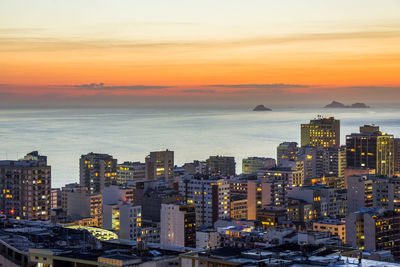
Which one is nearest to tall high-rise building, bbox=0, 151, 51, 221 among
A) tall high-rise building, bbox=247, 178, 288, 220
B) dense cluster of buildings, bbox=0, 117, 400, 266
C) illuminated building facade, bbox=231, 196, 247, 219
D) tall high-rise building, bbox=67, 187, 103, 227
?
dense cluster of buildings, bbox=0, 117, 400, 266

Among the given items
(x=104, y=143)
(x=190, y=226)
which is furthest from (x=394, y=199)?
(x=104, y=143)

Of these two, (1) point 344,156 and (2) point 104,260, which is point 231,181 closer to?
(1) point 344,156

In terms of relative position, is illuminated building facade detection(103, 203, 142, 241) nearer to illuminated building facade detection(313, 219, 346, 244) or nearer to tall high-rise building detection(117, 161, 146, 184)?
illuminated building facade detection(313, 219, 346, 244)

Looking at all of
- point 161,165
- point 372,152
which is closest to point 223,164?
point 161,165

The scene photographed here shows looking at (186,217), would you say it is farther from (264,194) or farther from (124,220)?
(264,194)

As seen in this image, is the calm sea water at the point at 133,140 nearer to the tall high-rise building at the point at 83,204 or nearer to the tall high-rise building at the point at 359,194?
the tall high-rise building at the point at 83,204
